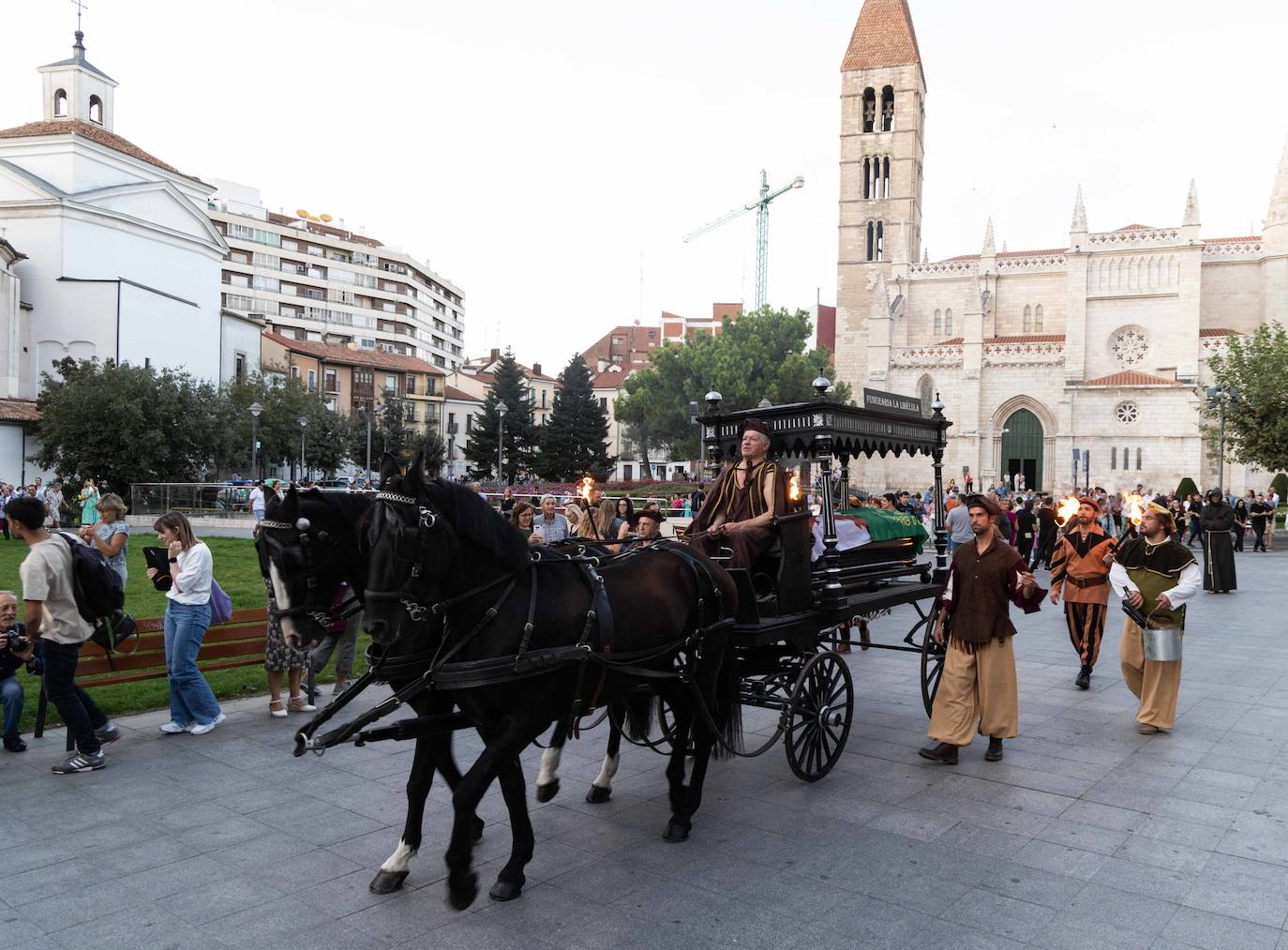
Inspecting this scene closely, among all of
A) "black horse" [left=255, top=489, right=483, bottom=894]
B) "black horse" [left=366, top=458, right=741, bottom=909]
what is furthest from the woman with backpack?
"black horse" [left=366, top=458, right=741, bottom=909]

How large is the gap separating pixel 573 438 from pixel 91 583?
166ft

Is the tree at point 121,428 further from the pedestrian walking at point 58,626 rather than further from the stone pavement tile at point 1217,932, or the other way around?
the stone pavement tile at point 1217,932

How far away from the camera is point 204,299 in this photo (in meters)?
48.7

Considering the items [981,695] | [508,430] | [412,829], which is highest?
[508,430]

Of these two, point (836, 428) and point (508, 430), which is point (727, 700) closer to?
point (836, 428)

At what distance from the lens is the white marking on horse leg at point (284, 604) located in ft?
13.6

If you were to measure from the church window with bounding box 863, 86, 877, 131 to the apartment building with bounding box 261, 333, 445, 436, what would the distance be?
1456 inches

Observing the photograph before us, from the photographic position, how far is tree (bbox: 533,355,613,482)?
5659cm

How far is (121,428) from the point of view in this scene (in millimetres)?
30094

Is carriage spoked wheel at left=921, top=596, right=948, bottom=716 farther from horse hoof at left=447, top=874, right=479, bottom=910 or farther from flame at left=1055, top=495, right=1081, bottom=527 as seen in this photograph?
horse hoof at left=447, top=874, right=479, bottom=910

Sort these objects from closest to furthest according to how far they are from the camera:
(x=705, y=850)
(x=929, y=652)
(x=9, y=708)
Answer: (x=705, y=850) → (x=9, y=708) → (x=929, y=652)

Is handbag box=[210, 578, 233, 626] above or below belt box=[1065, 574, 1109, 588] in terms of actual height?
below

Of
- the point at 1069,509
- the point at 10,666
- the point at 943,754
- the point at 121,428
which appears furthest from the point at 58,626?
the point at 121,428

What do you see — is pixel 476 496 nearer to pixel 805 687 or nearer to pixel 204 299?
pixel 805 687
